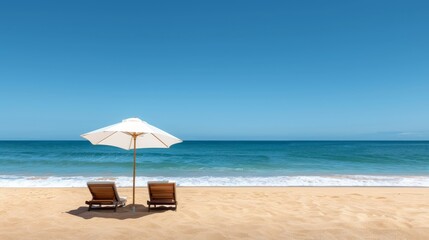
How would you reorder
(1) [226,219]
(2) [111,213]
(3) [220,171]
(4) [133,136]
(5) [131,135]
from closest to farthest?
(1) [226,219], (2) [111,213], (4) [133,136], (5) [131,135], (3) [220,171]

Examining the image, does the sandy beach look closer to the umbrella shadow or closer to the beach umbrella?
the umbrella shadow

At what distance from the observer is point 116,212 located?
6434 millimetres

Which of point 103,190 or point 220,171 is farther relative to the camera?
point 220,171

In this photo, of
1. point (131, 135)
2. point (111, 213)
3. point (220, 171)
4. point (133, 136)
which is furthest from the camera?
point (220, 171)

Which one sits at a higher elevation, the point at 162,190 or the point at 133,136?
the point at 133,136

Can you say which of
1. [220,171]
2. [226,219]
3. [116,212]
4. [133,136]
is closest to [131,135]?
[133,136]

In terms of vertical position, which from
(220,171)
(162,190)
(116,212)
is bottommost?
(220,171)

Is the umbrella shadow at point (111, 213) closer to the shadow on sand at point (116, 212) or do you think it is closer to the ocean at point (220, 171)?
the shadow on sand at point (116, 212)

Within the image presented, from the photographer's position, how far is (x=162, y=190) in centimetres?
652

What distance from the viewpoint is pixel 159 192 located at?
6574 mm

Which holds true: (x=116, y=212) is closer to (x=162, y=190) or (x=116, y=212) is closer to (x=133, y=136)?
(x=162, y=190)

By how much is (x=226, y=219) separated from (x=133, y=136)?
2.77 meters

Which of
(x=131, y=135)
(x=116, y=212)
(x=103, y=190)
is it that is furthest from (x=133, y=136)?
(x=116, y=212)

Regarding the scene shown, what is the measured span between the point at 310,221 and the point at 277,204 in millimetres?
1731
